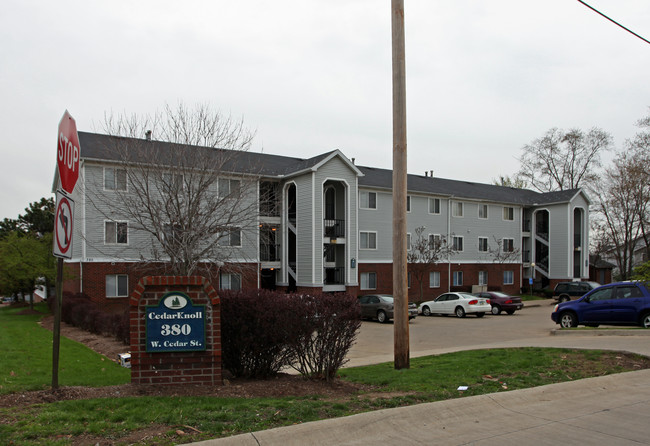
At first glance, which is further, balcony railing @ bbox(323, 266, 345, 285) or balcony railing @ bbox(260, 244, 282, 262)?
balcony railing @ bbox(323, 266, 345, 285)

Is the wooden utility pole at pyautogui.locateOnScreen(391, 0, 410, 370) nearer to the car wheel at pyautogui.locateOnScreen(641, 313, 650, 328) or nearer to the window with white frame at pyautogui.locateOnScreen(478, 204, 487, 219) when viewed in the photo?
the car wheel at pyautogui.locateOnScreen(641, 313, 650, 328)

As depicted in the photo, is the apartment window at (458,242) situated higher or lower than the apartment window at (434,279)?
higher

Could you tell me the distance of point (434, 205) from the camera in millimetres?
42812

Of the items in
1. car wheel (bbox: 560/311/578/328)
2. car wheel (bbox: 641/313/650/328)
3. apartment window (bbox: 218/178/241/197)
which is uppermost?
apartment window (bbox: 218/178/241/197)

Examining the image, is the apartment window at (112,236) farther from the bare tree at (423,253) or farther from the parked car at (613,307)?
the parked car at (613,307)

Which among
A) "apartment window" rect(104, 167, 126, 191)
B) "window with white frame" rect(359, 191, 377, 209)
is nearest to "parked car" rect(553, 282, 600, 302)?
"window with white frame" rect(359, 191, 377, 209)

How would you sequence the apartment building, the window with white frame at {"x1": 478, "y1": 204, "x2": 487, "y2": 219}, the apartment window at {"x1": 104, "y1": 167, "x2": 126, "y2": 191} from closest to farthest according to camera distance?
the apartment window at {"x1": 104, "y1": 167, "x2": 126, "y2": 191}
the apartment building
the window with white frame at {"x1": 478, "y1": 204, "x2": 487, "y2": 219}

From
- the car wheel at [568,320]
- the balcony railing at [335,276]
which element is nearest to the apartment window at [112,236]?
the balcony railing at [335,276]

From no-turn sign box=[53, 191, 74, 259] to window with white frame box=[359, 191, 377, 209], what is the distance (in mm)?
32187

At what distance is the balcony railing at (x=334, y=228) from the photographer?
3512 centimetres

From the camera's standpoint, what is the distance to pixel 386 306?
26922 millimetres

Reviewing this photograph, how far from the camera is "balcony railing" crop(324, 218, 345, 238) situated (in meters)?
35.1

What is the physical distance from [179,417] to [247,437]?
3.25 ft

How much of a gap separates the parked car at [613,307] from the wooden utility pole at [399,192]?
11.7 meters
